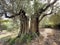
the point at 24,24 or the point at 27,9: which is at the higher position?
the point at 27,9

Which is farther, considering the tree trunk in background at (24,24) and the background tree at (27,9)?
the tree trunk in background at (24,24)

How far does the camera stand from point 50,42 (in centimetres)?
768

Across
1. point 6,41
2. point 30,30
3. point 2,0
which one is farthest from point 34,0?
point 6,41

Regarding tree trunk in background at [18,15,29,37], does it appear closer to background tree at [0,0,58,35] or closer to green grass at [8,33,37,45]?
background tree at [0,0,58,35]

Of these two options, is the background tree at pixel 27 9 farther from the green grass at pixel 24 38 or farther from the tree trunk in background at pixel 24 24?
the green grass at pixel 24 38

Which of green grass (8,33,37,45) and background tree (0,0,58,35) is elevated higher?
background tree (0,0,58,35)

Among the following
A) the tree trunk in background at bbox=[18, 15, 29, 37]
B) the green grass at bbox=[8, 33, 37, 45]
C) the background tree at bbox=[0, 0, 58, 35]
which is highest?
the background tree at bbox=[0, 0, 58, 35]

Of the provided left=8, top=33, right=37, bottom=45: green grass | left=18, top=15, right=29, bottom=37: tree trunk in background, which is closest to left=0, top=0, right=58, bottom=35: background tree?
left=18, top=15, right=29, bottom=37: tree trunk in background

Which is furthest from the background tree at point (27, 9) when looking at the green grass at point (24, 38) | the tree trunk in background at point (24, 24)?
the green grass at point (24, 38)

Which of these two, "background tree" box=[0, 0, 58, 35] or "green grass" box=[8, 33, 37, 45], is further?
"green grass" box=[8, 33, 37, 45]

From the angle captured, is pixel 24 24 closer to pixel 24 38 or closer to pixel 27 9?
pixel 24 38

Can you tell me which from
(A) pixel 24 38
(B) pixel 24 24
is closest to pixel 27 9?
(B) pixel 24 24

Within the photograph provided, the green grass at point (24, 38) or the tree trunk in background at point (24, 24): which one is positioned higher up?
the tree trunk in background at point (24, 24)

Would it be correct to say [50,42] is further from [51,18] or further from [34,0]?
[51,18]
